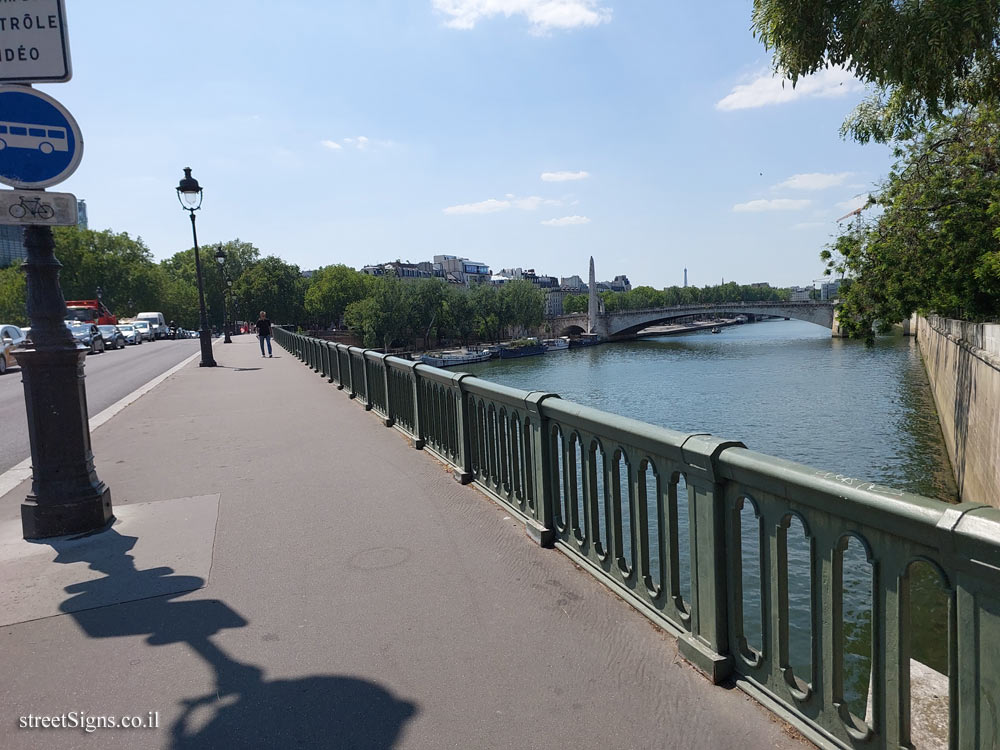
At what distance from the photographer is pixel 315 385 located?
51.1 ft

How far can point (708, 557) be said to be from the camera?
2.92m

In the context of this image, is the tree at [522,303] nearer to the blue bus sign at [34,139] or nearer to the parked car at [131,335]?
the parked car at [131,335]

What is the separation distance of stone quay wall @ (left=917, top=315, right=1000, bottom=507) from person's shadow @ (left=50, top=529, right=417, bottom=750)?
10.3 meters

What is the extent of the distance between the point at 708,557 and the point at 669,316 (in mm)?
95040

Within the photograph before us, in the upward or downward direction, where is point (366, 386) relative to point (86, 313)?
downward

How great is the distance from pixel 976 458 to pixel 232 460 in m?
12.7

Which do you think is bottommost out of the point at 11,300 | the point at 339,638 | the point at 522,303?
the point at 339,638

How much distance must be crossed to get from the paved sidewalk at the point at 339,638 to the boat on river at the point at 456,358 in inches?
2594

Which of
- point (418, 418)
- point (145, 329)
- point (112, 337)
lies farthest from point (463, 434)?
point (145, 329)

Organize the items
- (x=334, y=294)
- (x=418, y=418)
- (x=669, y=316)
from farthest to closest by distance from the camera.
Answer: (x=334, y=294)
(x=669, y=316)
(x=418, y=418)

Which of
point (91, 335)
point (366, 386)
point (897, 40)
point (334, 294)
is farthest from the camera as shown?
point (334, 294)

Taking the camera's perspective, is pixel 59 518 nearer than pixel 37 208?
No

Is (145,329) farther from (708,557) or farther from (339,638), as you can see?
(708,557)

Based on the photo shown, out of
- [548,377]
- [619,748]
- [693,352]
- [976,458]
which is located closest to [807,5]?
[619,748]
